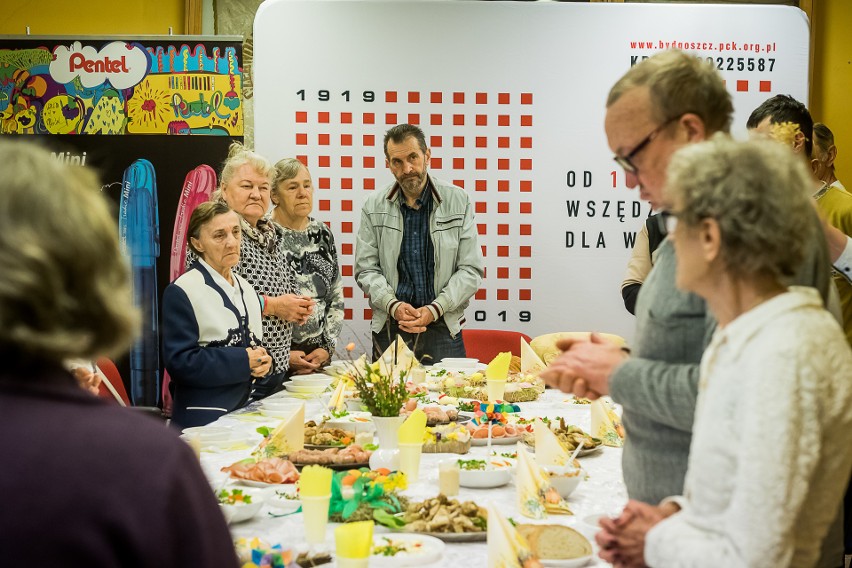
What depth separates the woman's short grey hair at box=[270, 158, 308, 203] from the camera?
192 inches

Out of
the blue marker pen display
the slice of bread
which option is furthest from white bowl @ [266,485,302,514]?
the blue marker pen display

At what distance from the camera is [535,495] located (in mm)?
2094

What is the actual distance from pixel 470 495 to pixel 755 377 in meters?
1.24

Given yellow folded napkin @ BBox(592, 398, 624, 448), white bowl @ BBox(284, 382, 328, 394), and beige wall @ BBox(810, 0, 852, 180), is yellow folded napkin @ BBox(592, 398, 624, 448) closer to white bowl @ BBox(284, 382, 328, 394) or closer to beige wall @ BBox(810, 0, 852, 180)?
white bowl @ BBox(284, 382, 328, 394)

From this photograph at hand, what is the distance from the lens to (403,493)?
229 centimetres

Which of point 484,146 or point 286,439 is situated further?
point 484,146

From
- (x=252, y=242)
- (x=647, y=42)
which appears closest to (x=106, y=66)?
(x=252, y=242)

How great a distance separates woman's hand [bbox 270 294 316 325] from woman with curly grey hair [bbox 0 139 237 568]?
10.0 ft

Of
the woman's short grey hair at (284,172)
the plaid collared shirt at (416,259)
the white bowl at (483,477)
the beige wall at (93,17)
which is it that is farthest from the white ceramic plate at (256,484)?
the beige wall at (93,17)

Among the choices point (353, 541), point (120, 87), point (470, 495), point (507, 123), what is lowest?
point (470, 495)

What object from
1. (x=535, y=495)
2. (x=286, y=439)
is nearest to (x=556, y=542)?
(x=535, y=495)

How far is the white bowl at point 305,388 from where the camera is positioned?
Answer: 12.6ft

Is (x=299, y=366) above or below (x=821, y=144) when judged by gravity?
below

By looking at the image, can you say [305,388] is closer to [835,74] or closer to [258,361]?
[258,361]
